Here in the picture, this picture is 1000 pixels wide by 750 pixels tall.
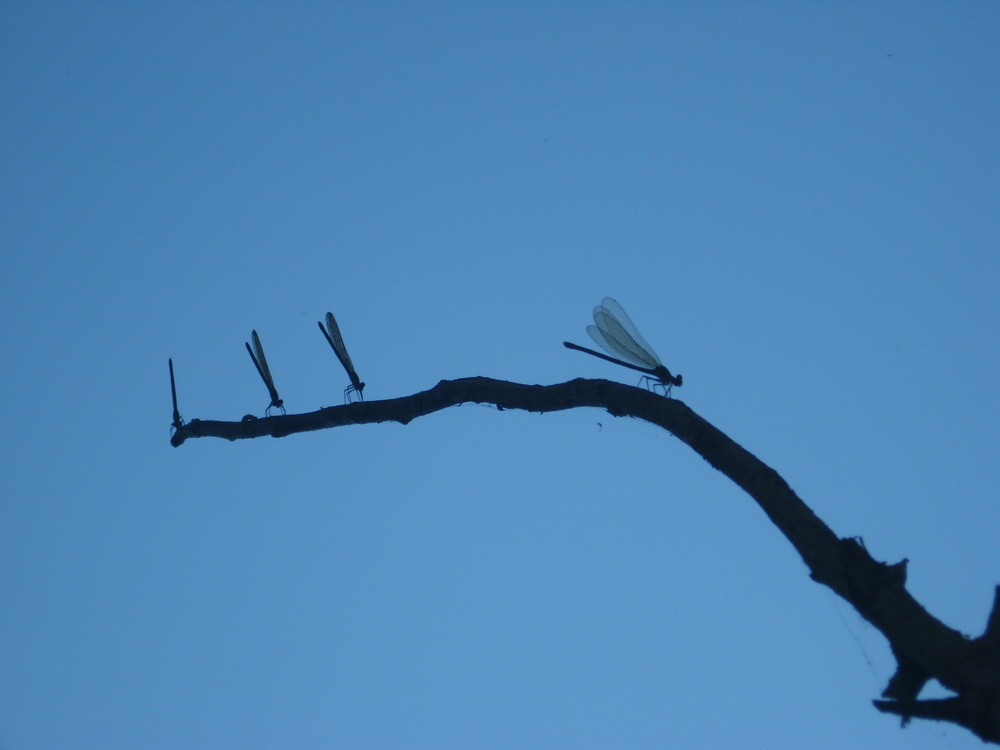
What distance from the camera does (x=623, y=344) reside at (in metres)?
6.87

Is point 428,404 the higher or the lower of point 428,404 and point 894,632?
the higher

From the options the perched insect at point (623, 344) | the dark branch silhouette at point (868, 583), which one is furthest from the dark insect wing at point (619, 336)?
the dark branch silhouette at point (868, 583)

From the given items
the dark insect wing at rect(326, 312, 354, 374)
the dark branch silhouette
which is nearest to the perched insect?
the dark branch silhouette

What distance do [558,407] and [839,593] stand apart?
2.24 m

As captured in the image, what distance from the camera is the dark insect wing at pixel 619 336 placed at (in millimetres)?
6628

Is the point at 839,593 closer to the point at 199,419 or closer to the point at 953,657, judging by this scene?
the point at 953,657

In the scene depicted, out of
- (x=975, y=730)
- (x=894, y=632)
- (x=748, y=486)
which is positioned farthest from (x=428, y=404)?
(x=975, y=730)

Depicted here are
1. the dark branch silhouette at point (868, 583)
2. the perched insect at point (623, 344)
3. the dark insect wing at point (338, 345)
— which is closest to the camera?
the dark branch silhouette at point (868, 583)

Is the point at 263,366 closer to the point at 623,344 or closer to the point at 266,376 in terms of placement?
the point at 266,376

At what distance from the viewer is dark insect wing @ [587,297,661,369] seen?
663cm

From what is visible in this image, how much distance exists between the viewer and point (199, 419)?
827cm

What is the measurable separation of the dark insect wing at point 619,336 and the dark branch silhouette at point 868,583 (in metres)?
1.69

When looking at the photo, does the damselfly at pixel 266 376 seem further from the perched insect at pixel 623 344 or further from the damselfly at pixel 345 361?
the perched insect at pixel 623 344

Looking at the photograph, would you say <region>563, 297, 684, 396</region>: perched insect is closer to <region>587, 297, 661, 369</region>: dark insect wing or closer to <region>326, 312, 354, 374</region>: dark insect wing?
<region>587, 297, 661, 369</region>: dark insect wing
